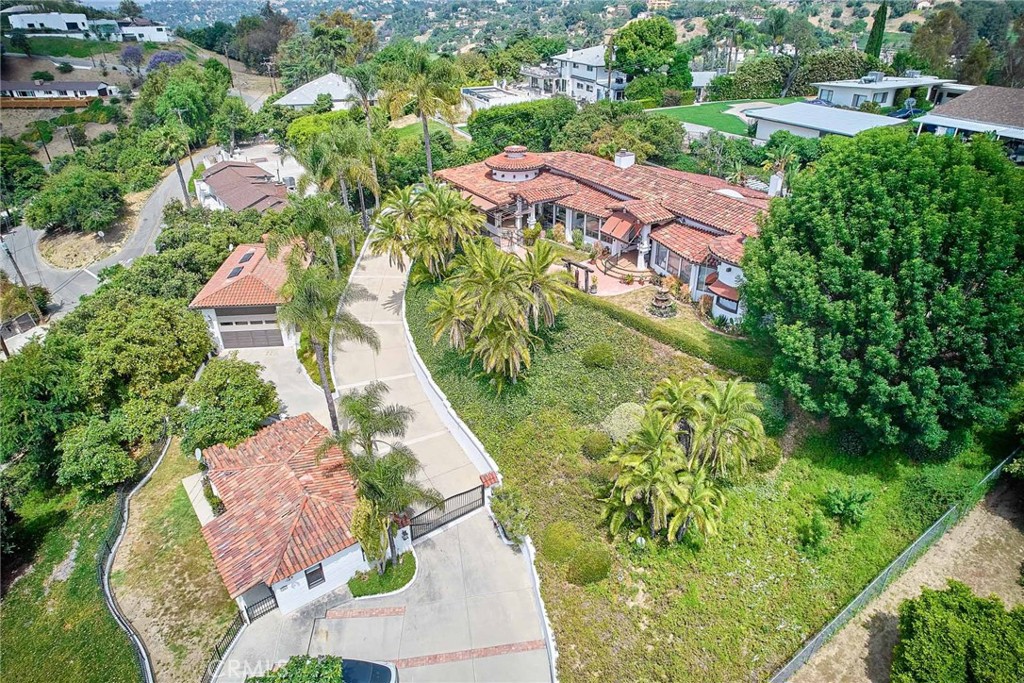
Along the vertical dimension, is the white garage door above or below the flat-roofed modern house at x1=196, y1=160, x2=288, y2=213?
below

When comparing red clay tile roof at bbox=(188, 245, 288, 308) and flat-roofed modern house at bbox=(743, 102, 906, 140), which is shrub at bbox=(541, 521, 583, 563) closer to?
red clay tile roof at bbox=(188, 245, 288, 308)

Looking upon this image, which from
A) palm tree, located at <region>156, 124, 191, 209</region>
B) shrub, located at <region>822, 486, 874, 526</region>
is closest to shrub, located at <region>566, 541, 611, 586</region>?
shrub, located at <region>822, 486, 874, 526</region>

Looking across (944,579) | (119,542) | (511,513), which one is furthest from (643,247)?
(119,542)

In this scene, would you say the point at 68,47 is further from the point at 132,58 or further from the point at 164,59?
the point at 164,59

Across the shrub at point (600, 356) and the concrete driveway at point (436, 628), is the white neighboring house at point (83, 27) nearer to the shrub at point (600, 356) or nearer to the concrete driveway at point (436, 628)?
the shrub at point (600, 356)

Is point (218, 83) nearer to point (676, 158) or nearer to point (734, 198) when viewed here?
point (676, 158)

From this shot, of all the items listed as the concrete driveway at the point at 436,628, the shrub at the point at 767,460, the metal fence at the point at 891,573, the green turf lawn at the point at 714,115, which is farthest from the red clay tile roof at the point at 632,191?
the green turf lawn at the point at 714,115
